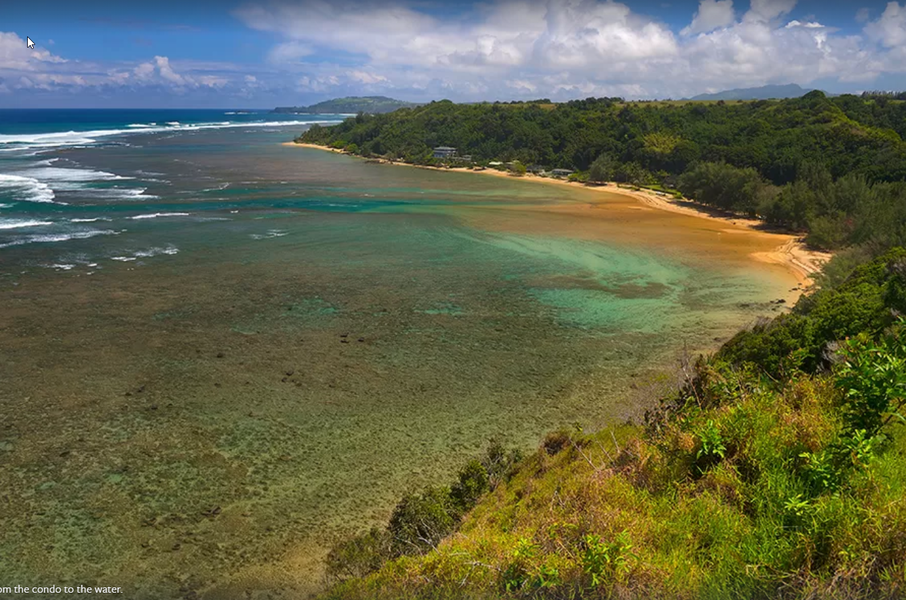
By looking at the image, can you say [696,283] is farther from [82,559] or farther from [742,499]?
[82,559]

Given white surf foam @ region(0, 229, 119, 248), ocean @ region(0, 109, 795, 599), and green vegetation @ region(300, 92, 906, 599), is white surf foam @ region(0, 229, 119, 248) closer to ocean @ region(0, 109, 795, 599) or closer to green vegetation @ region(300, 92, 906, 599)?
ocean @ region(0, 109, 795, 599)

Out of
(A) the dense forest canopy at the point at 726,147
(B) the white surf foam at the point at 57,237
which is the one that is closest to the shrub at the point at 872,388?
(A) the dense forest canopy at the point at 726,147

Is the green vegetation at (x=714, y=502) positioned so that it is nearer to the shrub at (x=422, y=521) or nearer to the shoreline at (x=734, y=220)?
the shrub at (x=422, y=521)

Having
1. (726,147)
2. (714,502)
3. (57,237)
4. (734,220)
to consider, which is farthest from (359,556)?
(726,147)

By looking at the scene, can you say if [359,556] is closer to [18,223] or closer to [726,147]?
[18,223]

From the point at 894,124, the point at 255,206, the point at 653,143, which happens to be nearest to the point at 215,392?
the point at 255,206

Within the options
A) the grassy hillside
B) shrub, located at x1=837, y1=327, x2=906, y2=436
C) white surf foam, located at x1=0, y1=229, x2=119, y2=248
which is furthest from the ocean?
shrub, located at x1=837, y1=327, x2=906, y2=436
